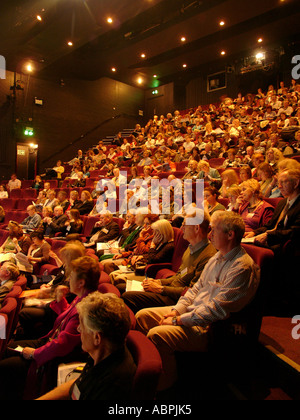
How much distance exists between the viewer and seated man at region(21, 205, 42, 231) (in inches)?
178

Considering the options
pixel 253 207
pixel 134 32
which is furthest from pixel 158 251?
pixel 134 32

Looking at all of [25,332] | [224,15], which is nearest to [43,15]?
[224,15]

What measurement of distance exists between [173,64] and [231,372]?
444 inches

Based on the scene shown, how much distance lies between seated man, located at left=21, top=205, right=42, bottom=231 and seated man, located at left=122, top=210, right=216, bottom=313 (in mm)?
3247

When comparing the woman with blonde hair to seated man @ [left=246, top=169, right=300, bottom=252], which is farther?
the woman with blonde hair

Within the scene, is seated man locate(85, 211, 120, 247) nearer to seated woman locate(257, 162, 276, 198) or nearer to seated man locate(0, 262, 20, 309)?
seated man locate(0, 262, 20, 309)

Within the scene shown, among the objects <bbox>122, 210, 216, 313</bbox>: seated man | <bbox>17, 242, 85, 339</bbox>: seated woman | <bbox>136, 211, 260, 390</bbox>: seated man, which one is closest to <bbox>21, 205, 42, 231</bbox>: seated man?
<bbox>17, 242, 85, 339</bbox>: seated woman

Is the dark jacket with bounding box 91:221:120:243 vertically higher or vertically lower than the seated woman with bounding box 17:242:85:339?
higher

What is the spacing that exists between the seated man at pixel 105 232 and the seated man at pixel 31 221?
133 centimetres

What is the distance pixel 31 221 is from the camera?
4598 millimetres

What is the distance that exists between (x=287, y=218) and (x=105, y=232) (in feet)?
7.31

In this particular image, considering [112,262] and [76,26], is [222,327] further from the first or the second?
[76,26]

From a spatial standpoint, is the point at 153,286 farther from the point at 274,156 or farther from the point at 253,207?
the point at 274,156

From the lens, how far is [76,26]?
7.64 m
